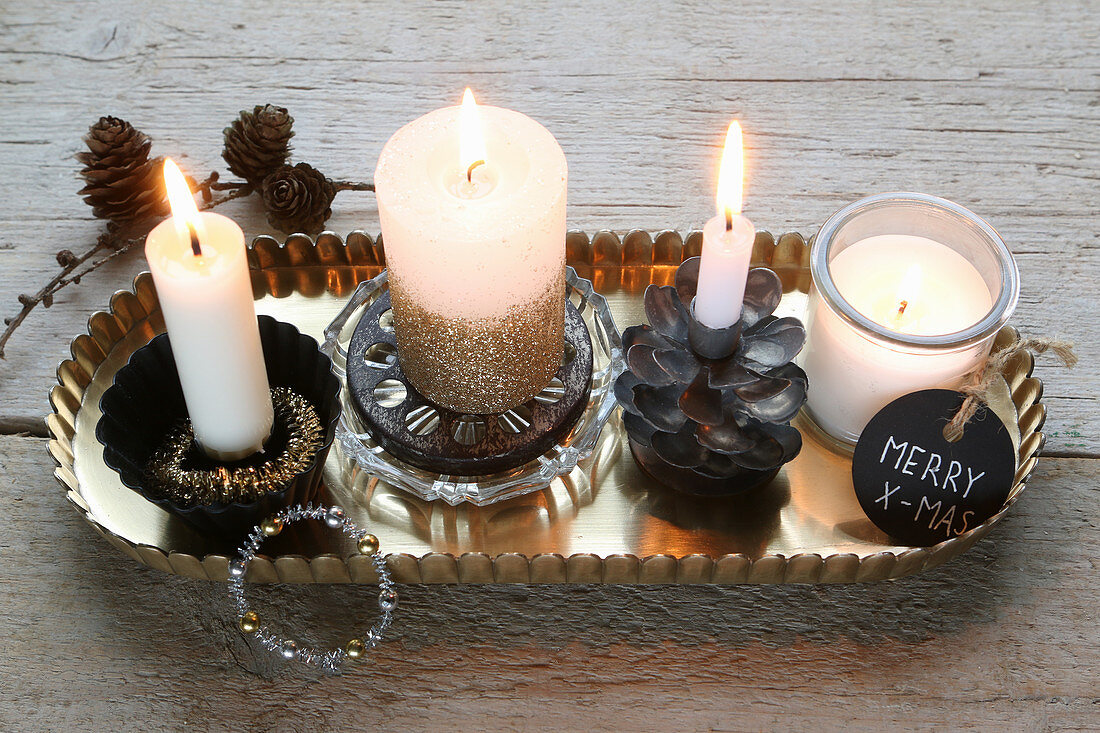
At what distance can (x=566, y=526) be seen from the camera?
1.88 ft

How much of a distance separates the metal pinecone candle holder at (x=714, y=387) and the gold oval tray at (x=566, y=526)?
0.09ft

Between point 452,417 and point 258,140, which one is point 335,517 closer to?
point 452,417

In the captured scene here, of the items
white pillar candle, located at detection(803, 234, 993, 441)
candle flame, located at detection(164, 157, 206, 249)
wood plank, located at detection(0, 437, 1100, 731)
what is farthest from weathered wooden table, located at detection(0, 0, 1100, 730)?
candle flame, located at detection(164, 157, 206, 249)

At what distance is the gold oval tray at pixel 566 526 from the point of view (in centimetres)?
54

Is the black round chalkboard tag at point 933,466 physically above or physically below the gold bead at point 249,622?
above

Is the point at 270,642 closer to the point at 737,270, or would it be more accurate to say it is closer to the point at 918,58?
the point at 737,270

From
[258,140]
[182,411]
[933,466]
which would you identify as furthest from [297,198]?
[933,466]

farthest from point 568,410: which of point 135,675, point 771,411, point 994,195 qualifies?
point 994,195

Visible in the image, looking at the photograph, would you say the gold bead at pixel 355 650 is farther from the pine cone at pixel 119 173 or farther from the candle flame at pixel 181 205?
the pine cone at pixel 119 173

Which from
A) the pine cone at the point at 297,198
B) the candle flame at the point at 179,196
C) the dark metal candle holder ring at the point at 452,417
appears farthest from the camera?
the pine cone at the point at 297,198

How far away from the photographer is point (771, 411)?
541 millimetres

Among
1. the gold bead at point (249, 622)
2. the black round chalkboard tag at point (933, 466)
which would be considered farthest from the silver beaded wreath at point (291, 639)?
the black round chalkboard tag at point (933, 466)

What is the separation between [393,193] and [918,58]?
51 cm

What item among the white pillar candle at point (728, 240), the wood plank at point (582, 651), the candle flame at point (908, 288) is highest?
the white pillar candle at point (728, 240)
